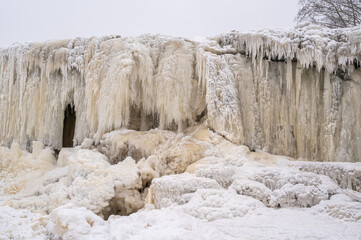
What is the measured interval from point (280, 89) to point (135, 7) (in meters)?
73.9

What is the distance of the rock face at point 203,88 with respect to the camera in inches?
288

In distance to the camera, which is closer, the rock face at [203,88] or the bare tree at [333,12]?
the rock face at [203,88]

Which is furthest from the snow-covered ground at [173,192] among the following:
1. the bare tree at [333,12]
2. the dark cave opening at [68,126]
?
the bare tree at [333,12]

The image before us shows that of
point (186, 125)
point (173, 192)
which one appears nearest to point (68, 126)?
point (186, 125)

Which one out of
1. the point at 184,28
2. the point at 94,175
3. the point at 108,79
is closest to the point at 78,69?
the point at 108,79

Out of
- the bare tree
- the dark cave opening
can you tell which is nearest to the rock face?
the dark cave opening

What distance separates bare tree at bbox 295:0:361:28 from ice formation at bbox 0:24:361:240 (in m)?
5.39

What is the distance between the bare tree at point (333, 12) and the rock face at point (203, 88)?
5351 mm

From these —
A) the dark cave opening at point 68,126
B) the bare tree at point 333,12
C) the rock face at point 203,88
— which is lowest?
the dark cave opening at point 68,126

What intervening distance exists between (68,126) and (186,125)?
15.4 ft

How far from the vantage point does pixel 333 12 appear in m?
12.2

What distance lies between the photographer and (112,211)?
6.63m

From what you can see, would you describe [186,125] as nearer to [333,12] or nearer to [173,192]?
[173,192]

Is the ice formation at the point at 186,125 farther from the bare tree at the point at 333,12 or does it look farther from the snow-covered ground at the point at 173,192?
the bare tree at the point at 333,12
